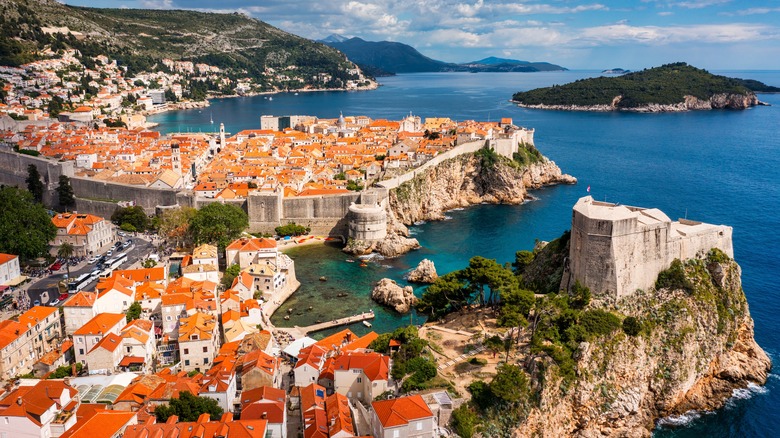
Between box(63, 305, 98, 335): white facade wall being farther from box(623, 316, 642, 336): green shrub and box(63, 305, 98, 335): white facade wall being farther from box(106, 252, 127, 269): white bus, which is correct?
box(623, 316, 642, 336): green shrub

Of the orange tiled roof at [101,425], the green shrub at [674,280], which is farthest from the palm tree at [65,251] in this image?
the green shrub at [674,280]

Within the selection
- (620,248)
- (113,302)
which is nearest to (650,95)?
(620,248)

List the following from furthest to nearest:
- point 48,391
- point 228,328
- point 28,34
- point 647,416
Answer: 1. point 28,34
2. point 228,328
3. point 647,416
4. point 48,391

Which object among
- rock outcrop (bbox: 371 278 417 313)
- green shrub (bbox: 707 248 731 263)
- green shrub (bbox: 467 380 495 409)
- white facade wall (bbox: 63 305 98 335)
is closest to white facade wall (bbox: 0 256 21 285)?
white facade wall (bbox: 63 305 98 335)

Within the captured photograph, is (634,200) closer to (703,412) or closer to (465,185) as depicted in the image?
(465,185)

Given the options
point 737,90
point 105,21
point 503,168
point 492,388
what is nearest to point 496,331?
point 492,388

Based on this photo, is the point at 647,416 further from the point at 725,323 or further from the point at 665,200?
the point at 665,200
